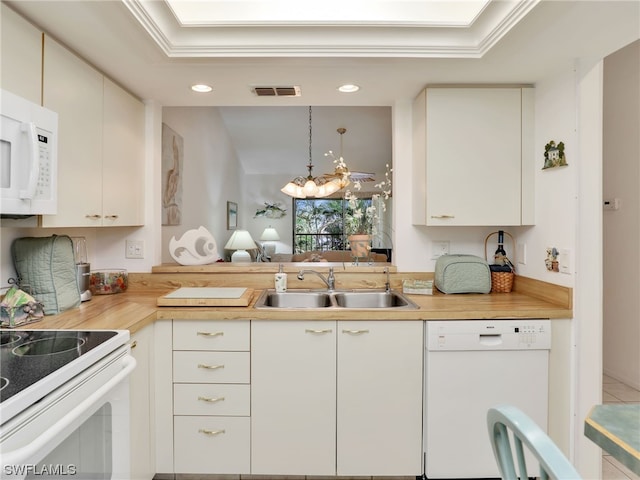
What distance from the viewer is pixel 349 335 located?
1.80m

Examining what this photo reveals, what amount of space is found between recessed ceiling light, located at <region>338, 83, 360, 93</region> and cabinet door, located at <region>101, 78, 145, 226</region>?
118 centimetres

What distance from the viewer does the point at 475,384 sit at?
5.87 ft

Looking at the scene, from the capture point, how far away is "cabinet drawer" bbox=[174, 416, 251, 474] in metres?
1.82

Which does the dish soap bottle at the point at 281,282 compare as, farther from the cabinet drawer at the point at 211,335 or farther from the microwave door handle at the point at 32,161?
the microwave door handle at the point at 32,161

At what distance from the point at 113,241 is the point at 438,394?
207 cm

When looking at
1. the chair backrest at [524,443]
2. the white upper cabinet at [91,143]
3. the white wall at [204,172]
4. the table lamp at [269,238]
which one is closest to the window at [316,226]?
the table lamp at [269,238]

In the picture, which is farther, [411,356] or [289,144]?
[289,144]

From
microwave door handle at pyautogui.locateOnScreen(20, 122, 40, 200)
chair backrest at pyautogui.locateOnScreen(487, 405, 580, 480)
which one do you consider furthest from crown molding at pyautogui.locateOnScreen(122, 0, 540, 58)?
chair backrest at pyautogui.locateOnScreen(487, 405, 580, 480)

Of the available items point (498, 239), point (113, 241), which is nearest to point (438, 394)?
point (498, 239)

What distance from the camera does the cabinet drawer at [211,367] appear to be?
5.93ft

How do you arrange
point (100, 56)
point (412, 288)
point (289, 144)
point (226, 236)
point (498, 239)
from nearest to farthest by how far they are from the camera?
point (100, 56) < point (412, 288) < point (498, 239) < point (226, 236) < point (289, 144)

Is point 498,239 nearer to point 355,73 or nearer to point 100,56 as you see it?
point 355,73

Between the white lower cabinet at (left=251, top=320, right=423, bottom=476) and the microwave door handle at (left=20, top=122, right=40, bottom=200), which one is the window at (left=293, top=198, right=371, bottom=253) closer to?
the white lower cabinet at (left=251, top=320, right=423, bottom=476)

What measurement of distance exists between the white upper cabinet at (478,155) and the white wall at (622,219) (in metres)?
1.38
